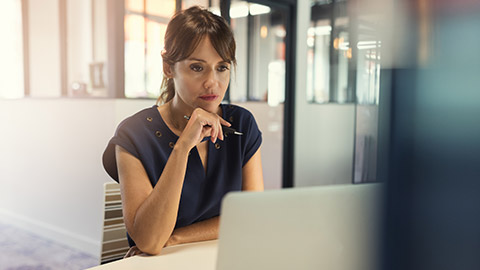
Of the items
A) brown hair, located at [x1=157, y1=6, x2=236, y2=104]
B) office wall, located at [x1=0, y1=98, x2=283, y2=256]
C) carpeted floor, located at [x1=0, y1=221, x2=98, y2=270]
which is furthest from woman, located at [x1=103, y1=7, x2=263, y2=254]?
carpeted floor, located at [x1=0, y1=221, x2=98, y2=270]

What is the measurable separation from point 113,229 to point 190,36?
0.59 m

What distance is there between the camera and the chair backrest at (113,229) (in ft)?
3.59

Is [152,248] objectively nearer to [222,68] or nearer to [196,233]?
[196,233]

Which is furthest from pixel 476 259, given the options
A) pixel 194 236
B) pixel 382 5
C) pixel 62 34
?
pixel 62 34

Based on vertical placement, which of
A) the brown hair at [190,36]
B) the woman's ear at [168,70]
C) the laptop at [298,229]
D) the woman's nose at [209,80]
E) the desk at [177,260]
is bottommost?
the desk at [177,260]

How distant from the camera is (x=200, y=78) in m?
1.07

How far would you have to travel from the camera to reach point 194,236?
3.45ft

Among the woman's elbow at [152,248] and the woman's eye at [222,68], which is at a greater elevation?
the woman's eye at [222,68]

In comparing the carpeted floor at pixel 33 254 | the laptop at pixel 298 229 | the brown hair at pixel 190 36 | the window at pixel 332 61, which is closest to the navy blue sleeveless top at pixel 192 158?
→ the brown hair at pixel 190 36

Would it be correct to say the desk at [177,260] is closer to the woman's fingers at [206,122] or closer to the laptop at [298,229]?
the woman's fingers at [206,122]

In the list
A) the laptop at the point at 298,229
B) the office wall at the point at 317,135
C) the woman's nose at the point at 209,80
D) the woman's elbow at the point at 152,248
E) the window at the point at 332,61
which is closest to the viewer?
the laptop at the point at 298,229

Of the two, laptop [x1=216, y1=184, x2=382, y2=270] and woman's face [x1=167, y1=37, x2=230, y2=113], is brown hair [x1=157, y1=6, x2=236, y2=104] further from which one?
laptop [x1=216, y1=184, x2=382, y2=270]

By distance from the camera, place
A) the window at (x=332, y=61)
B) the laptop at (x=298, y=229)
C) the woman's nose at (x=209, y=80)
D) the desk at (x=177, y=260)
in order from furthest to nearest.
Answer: the window at (x=332, y=61) → the woman's nose at (x=209, y=80) → the desk at (x=177, y=260) → the laptop at (x=298, y=229)

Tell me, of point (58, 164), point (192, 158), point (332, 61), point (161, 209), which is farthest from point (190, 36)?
point (332, 61)
